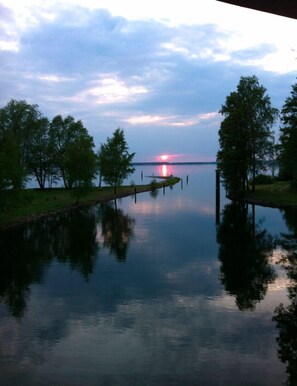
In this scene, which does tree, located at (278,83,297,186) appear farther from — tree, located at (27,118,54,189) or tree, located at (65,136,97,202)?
tree, located at (27,118,54,189)

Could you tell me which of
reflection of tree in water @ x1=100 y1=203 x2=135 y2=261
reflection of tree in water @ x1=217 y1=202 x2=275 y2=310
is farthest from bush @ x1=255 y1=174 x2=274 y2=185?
reflection of tree in water @ x1=217 y1=202 x2=275 y2=310

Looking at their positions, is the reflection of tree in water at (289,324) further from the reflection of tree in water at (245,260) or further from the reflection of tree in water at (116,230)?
the reflection of tree in water at (116,230)

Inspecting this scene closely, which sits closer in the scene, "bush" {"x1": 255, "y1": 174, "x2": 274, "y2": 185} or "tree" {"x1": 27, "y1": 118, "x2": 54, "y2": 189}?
"bush" {"x1": 255, "y1": 174, "x2": 274, "y2": 185}

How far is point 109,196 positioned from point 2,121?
23967 mm

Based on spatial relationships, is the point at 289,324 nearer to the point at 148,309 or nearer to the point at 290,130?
the point at 148,309

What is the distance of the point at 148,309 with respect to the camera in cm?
1636

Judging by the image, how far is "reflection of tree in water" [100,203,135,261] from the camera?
93.0 ft

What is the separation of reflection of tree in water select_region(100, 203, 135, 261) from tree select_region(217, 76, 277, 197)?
1928 cm

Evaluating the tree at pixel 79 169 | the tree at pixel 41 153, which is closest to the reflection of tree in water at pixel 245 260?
the tree at pixel 79 169

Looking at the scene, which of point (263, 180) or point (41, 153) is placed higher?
point (41, 153)

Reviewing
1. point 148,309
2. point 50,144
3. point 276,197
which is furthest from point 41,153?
point 148,309

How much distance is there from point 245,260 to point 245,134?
3776 cm

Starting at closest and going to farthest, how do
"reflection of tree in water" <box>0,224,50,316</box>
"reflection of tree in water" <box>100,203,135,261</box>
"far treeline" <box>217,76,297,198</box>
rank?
"reflection of tree in water" <box>0,224,50,316</box> → "reflection of tree in water" <box>100,203,135,261</box> → "far treeline" <box>217,76,297,198</box>

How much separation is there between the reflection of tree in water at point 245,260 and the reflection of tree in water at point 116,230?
6.84 m
